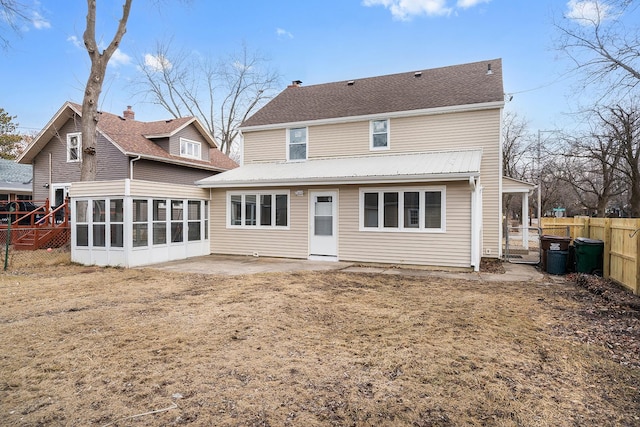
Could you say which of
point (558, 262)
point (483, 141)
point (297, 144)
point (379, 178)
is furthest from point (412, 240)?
point (297, 144)

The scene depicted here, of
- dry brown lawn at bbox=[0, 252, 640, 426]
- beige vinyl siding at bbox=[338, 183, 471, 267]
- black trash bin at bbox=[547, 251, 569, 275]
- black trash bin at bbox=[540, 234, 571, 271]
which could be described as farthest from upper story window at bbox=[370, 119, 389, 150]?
dry brown lawn at bbox=[0, 252, 640, 426]

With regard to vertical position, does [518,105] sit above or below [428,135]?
above

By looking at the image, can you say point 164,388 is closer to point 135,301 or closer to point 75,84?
point 135,301

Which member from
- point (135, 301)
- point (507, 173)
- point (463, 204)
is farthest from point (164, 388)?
point (507, 173)

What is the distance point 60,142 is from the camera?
19.2 m

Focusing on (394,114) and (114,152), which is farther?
(114,152)

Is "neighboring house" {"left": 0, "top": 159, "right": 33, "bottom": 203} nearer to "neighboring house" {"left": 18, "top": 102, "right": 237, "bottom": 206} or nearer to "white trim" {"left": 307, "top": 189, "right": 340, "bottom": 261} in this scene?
"neighboring house" {"left": 18, "top": 102, "right": 237, "bottom": 206}

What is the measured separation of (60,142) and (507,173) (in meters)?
29.3

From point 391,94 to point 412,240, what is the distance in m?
6.53

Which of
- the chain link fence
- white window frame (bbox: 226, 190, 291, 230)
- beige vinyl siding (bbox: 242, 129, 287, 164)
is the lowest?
the chain link fence

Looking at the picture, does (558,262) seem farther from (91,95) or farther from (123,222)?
(91,95)

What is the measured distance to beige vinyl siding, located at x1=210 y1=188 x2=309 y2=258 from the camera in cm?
1258

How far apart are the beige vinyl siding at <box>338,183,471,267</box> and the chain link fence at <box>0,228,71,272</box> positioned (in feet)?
28.8

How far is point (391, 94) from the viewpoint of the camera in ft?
48.2
